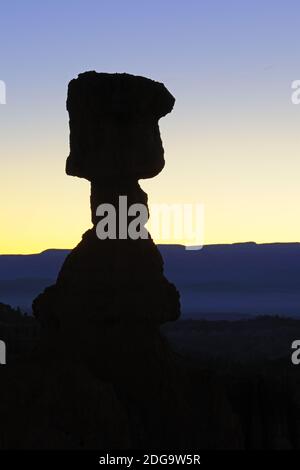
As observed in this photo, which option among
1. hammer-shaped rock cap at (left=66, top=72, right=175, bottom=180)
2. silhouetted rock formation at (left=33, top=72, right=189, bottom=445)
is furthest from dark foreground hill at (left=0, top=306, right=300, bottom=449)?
hammer-shaped rock cap at (left=66, top=72, right=175, bottom=180)

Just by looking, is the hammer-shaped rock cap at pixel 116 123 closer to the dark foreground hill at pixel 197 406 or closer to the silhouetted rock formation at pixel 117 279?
the silhouetted rock formation at pixel 117 279

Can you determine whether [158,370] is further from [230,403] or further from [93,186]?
[93,186]

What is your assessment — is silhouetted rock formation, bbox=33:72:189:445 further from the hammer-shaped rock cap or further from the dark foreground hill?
the dark foreground hill

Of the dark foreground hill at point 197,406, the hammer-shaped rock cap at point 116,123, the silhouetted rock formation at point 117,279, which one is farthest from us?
the hammer-shaped rock cap at point 116,123

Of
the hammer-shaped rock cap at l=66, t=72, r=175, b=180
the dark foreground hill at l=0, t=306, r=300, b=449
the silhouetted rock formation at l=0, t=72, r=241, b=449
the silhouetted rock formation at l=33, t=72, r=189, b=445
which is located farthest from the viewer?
the hammer-shaped rock cap at l=66, t=72, r=175, b=180

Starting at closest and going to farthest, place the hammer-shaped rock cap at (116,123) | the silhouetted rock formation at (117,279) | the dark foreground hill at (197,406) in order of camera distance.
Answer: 1. the dark foreground hill at (197,406)
2. the silhouetted rock formation at (117,279)
3. the hammer-shaped rock cap at (116,123)

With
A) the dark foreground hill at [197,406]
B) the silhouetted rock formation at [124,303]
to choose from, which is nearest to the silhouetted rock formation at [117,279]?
the silhouetted rock formation at [124,303]

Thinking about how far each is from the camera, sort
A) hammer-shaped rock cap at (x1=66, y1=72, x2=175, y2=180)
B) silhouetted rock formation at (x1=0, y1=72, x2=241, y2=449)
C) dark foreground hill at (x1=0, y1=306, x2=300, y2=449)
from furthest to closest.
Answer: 1. hammer-shaped rock cap at (x1=66, y1=72, x2=175, y2=180)
2. silhouetted rock formation at (x1=0, y1=72, x2=241, y2=449)
3. dark foreground hill at (x1=0, y1=306, x2=300, y2=449)

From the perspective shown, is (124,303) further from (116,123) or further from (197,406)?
(116,123)

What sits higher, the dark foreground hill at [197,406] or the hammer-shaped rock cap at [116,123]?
the hammer-shaped rock cap at [116,123]

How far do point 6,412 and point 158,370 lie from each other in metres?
6.94

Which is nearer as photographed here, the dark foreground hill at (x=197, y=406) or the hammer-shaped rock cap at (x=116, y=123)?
the dark foreground hill at (x=197, y=406)
